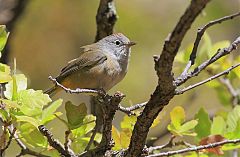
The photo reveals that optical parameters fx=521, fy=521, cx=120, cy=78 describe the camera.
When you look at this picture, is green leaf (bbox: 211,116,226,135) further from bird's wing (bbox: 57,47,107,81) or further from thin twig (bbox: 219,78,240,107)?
bird's wing (bbox: 57,47,107,81)

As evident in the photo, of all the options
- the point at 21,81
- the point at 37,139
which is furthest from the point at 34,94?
the point at 37,139

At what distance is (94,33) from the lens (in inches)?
182

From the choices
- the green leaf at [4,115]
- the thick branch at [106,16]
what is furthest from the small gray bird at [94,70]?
the green leaf at [4,115]

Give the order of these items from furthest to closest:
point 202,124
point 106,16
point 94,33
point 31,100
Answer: point 94,33 → point 106,16 → point 202,124 → point 31,100

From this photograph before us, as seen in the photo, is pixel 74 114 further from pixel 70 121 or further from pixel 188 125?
pixel 188 125

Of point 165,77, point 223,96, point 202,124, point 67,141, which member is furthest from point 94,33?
point 165,77

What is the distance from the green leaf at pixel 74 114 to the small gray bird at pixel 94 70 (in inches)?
26.9

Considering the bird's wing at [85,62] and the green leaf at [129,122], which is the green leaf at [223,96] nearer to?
the bird's wing at [85,62]

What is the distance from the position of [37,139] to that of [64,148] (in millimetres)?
93

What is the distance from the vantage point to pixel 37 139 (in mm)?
1551

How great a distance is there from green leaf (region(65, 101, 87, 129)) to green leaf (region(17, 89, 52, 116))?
0.18m

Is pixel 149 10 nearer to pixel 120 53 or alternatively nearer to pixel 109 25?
pixel 120 53

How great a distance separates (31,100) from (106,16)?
0.78 m

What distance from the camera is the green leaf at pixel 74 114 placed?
156cm
